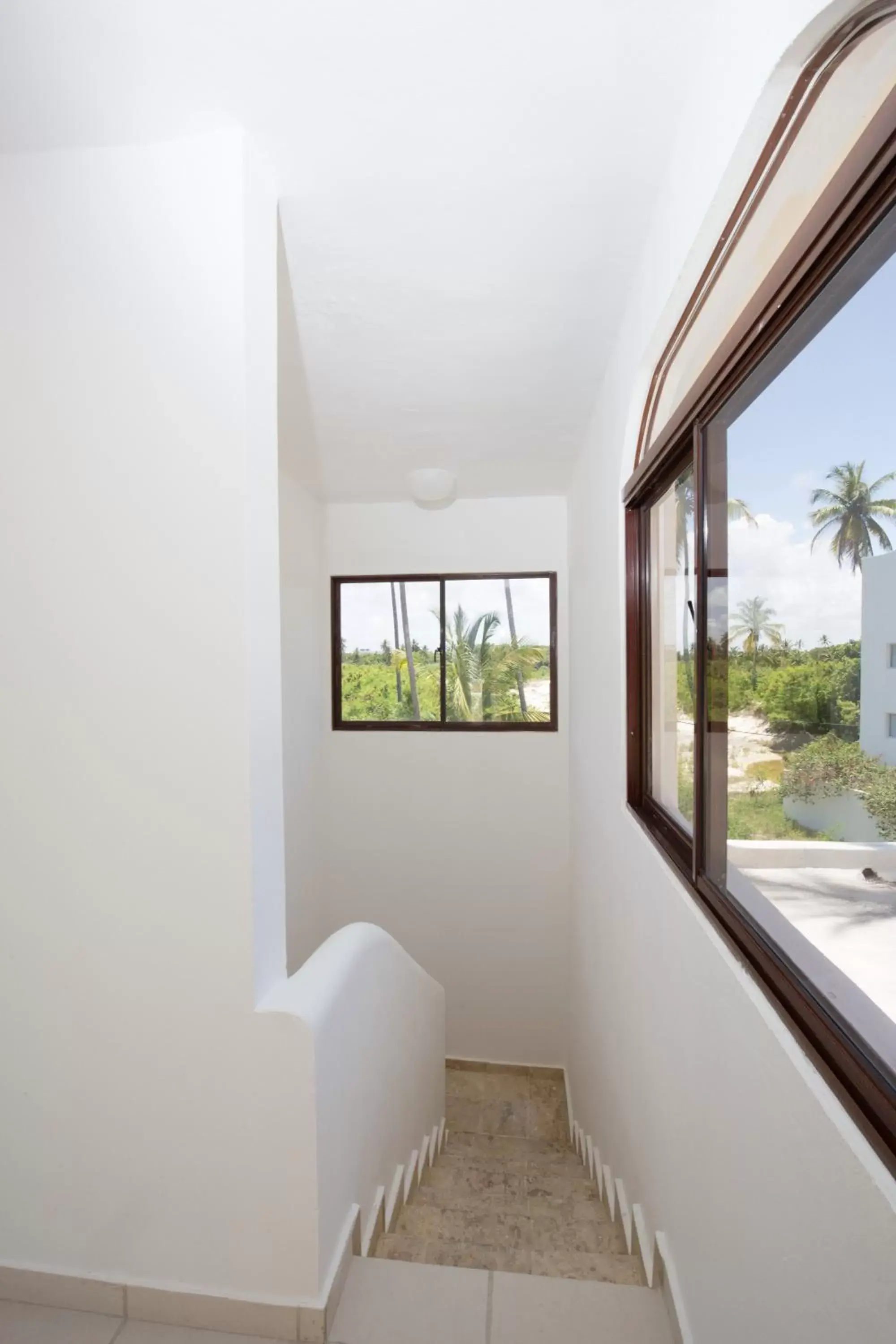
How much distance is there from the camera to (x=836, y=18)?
79 cm

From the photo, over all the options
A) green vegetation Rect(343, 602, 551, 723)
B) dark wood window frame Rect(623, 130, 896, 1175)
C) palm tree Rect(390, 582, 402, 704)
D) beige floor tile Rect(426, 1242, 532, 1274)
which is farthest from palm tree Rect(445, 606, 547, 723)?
beige floor tile Rect(426, 1242, 532, 1274)

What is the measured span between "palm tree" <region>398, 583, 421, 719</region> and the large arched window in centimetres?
274

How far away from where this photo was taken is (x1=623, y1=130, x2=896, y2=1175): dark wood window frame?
2.30 ft

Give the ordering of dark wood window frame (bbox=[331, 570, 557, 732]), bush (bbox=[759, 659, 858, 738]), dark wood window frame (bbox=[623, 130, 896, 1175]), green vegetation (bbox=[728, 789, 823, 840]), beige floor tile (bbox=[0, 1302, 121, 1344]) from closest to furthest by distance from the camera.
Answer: dark wood window frame (bbox=[623, 130, 896, 1175]), bush (bbox=[759, 659, 858, 738]), green vegetation (bbox=[728, 789, 823, 840]), beige floor tile (bbox=[0, 1302, 121, 1344]), dark wood window frame (bbox=[331, 570, 557, 732])

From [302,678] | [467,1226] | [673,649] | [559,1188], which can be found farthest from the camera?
[302,678]

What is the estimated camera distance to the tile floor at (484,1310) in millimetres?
1358

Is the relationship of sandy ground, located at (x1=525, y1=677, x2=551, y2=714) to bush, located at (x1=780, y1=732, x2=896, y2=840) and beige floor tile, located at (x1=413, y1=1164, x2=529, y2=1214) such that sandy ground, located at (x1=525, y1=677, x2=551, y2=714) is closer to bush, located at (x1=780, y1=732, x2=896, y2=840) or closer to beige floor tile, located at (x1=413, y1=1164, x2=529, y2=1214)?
beige floor tile, located at (x1=413, y1=1164, x2=529, y2=1214)

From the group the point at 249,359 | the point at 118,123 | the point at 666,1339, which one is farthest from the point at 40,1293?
the point at 118,123

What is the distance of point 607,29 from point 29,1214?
2.62 m

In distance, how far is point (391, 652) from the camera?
416 centimetres

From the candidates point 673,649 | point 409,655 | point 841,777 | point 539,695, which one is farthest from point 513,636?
point 841,777

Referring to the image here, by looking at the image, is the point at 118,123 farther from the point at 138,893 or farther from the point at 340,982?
the point at 340,982

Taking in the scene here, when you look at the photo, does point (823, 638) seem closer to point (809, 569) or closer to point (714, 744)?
point (809, 569)

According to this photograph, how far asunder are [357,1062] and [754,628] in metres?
1.40
